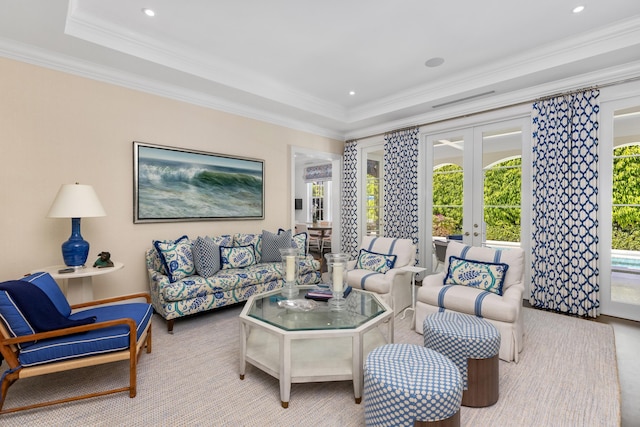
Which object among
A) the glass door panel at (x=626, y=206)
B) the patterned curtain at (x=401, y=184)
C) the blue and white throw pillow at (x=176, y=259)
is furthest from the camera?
the patterned curtain at (x=401, y=184)

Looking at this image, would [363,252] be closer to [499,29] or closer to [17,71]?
[499,29]

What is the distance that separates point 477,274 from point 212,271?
9.35 ft

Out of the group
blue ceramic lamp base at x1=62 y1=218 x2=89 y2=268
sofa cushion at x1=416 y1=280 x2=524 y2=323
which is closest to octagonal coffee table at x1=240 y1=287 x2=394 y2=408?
sofa cushion at x1=416 y1=280 x2=524 y2=323

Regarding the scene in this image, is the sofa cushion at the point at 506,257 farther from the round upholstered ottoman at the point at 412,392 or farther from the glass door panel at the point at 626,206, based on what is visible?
the round upholstered ottoman at the point at 412,392

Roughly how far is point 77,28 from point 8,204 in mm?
1775

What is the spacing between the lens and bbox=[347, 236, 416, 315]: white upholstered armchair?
353 cm

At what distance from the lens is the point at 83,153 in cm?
334

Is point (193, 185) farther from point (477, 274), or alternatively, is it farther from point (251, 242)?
point (477, 274)

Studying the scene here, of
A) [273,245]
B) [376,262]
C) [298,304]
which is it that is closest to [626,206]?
[376,262]

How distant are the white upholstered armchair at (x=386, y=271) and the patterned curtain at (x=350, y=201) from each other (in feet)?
6.20

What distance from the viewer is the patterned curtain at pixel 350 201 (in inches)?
240

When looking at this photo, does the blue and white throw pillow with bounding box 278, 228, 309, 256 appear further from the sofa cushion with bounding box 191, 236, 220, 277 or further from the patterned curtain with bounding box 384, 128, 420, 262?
the patterned curtain with bounding box 384, 128, 420, 262

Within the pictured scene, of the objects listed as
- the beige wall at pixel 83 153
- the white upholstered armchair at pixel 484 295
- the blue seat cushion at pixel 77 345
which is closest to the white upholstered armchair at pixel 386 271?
the white upholstered armchair at pixel 484 295

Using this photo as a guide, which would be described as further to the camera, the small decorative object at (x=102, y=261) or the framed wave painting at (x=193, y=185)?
the framed wave painting at (x=193, y=185)
